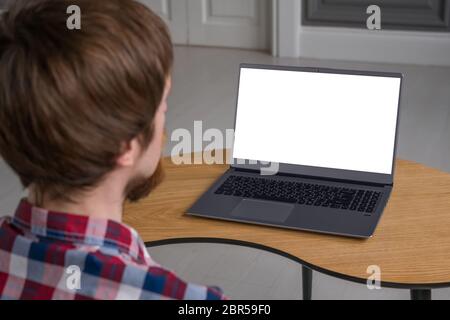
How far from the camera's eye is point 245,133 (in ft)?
6.01

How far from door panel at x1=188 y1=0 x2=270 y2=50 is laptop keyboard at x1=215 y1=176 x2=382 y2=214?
12.3ft

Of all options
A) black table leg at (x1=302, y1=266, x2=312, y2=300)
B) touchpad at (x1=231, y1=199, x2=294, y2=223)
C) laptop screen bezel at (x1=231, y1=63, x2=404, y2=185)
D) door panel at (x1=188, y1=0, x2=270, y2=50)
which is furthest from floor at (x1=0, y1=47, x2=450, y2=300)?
touchpad at (x1=231, y1=199, x2=294, y2=223)

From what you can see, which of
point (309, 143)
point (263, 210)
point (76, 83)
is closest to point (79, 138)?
point (76, 83)

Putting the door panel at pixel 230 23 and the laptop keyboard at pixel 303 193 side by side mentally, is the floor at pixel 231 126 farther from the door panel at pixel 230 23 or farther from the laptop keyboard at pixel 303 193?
the laptop keyboard at pixel 303 193

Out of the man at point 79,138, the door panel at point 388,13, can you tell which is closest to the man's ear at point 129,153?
the man at point 79,138

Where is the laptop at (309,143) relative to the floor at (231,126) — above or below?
above

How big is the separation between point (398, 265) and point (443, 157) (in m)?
2.27

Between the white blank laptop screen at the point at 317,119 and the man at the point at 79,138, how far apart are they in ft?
2.66

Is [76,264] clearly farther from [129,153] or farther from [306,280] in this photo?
[306,280]

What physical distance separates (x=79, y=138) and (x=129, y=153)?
9 cm

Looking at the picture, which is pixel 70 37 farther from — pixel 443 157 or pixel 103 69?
pixel 443 157

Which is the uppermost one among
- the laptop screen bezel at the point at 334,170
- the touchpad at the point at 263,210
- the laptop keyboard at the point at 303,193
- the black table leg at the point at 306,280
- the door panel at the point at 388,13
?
the door panel at the point at 388,13

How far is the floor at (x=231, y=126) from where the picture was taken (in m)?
2.66
